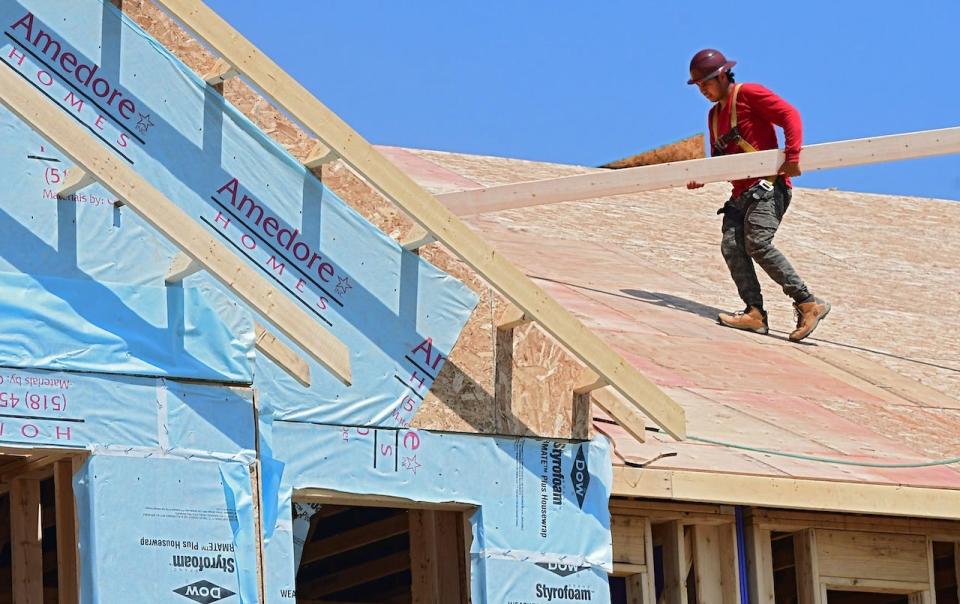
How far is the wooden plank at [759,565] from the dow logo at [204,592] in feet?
10.5

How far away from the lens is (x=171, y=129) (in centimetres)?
881

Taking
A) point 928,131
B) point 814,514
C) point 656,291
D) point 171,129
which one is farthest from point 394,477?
point 928,131

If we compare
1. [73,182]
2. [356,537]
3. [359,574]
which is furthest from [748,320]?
[73,182]

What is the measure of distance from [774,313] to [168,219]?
6.82 metres

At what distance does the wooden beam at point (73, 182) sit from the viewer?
809cm

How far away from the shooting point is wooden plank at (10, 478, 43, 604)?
29.7 feet

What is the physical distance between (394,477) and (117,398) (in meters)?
1.45

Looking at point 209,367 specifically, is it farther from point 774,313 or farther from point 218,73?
point 774,313

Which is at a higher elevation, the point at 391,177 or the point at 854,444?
the point at 391,177

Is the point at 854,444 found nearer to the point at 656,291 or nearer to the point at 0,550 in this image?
the point at 656,291

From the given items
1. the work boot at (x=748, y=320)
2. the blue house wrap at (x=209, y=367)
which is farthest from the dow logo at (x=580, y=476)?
the work boot at (x=748, y=320)

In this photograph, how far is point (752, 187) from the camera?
1263cm

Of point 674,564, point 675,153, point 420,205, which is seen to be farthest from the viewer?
point 675,153

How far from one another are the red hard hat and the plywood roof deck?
5.32ft
